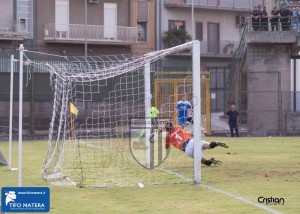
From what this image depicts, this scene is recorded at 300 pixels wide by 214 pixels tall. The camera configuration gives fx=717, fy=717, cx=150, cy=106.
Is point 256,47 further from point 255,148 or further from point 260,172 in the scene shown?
point 260,172

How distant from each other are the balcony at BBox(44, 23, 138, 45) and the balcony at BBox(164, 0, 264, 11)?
4.77 meters

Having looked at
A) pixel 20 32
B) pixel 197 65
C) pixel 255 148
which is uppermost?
pixel 20 32

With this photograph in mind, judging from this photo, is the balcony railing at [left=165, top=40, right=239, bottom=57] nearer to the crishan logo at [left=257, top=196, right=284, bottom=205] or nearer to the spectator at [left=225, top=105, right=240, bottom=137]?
the spectator at [left=225, top=105, right=240, bottom=137]

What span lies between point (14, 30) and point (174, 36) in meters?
12.5

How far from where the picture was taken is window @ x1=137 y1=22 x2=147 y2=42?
181 ft

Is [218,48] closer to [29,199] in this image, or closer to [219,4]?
[219,4]

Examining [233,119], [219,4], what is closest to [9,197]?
[233,119]

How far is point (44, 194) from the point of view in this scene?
771 cm

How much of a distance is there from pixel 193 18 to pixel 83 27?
10138 millimetres

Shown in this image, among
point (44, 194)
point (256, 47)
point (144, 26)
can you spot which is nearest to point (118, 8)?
point (144, 26)

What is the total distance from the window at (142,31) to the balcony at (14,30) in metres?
9.23

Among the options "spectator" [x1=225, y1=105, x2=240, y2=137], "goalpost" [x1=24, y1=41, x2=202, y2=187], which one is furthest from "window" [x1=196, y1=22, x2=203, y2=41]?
"goalpost" [x1=24, y1=41, x2=202, y2=187]

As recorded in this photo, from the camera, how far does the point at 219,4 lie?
2298 inches

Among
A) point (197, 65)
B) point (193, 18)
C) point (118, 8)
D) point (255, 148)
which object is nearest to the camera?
point (197, 65)
